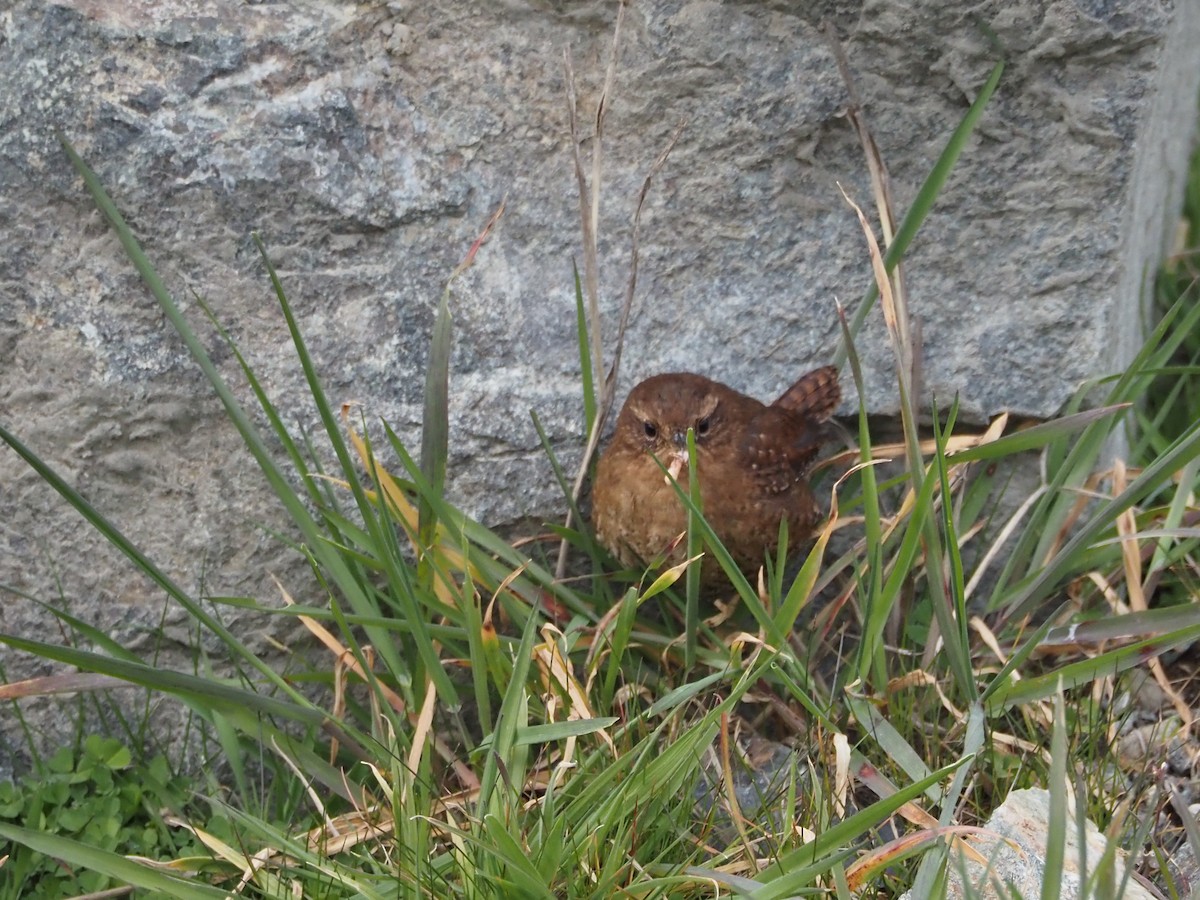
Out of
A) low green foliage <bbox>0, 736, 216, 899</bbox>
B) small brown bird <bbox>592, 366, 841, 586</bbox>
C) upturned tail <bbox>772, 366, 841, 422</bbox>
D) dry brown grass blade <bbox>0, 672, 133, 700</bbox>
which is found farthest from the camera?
upturned tail <bbox>772, 366, 841, 422</bbox>

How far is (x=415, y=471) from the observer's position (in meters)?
2.77

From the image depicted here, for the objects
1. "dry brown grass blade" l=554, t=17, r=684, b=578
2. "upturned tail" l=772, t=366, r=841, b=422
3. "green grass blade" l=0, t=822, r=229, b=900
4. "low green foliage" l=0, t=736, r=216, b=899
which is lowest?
"low green foliage" l=0, t=736, r=216, b=899

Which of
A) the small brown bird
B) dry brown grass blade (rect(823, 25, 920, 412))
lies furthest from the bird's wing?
dry brown grass blade (rect(823, 25, 920, 412))

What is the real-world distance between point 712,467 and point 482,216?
2.56 feet

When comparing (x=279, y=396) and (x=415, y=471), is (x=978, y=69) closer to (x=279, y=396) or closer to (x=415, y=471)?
(x=415, y=471)

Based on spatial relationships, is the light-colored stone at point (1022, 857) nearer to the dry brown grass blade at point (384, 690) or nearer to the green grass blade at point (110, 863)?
the dry brown grass blade at point (384, 690)

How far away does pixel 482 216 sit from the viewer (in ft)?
10.1

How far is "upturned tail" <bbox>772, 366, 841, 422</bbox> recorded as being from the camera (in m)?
3.12

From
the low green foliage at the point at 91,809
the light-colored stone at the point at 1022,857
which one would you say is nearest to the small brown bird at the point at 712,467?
the light-colored stone at the point at 1022,857

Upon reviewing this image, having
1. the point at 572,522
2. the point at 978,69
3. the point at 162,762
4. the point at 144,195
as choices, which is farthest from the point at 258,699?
the point at 978,69

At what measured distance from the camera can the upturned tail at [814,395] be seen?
3117mm

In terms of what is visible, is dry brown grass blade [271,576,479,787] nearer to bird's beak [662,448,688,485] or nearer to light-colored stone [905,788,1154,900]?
bird's beak [662,448,688,485]

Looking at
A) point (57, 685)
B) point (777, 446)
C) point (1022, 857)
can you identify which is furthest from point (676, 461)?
point (57, 685)

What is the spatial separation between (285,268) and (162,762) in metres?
1.10
